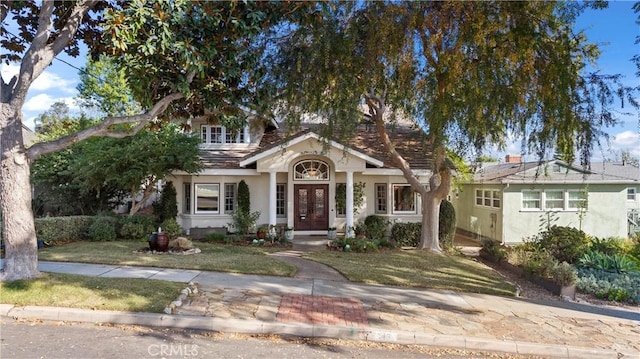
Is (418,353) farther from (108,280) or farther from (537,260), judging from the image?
(537,260)

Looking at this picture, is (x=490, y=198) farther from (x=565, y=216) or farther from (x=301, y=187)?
(x=301, y=187)

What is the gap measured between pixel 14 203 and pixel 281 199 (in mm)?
11250

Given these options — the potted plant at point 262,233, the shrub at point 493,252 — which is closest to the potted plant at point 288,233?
the potted plant at point 262,233

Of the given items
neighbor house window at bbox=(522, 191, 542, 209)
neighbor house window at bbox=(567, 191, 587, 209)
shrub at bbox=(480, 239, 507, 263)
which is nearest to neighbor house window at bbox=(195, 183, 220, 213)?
shrub at bbox=(480, 239, 507, 263)

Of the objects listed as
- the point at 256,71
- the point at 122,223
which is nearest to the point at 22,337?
the point at 256,71

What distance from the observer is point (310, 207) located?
1808 cm

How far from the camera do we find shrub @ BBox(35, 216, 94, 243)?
1368cm

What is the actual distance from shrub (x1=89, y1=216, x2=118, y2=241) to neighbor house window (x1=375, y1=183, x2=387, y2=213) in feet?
35.9

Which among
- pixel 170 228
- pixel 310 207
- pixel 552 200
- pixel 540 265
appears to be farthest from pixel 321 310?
pixel 552 200

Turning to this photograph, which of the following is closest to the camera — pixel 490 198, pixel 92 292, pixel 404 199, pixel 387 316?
pixel 387 316

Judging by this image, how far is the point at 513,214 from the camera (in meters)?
18.2

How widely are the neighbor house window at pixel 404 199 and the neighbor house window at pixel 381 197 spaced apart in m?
0.43

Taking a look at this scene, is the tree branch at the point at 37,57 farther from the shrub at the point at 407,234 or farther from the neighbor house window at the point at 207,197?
the shrub at the point at 407,234

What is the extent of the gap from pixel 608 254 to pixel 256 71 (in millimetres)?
11926
